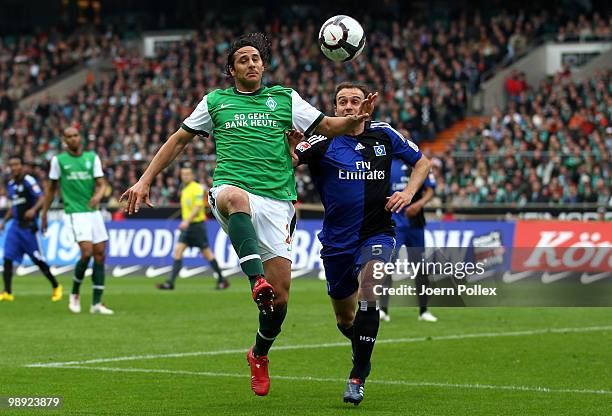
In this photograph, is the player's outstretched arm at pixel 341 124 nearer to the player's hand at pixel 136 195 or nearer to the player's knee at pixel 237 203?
the player's knee at pixel 237 203

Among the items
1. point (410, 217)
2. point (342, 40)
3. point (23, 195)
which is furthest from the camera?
point (23, 195)

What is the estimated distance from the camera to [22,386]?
10.3 metres

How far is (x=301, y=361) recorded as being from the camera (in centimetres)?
1230

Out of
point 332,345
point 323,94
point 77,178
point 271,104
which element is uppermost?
point 271,104

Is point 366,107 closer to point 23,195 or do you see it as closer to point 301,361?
point 301,361

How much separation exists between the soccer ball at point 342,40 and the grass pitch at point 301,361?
2687mm

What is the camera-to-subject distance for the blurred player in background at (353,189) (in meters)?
9.80

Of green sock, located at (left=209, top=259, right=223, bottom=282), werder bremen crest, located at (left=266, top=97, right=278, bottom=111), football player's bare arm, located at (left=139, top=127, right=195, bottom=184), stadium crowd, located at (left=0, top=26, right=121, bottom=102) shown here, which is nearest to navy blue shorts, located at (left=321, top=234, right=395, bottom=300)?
werder bremen crest, located at (left=266, top=97, right=278, bottom=111)

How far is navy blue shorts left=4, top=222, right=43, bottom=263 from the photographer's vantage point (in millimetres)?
21594

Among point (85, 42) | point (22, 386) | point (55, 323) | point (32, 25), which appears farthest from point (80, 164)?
point (32, 25)

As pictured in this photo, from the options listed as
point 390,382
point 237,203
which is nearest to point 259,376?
point 237,203

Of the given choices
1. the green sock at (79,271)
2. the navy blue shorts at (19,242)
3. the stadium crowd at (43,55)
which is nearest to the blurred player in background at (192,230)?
the navy blue shorts at (19,242)

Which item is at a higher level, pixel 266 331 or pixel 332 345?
pixel 266 331

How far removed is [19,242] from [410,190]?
43.7 ft
